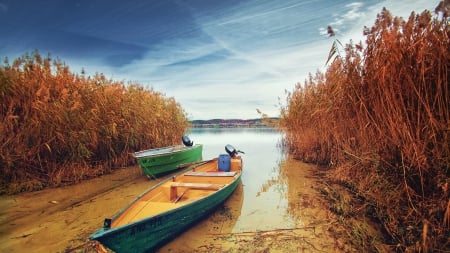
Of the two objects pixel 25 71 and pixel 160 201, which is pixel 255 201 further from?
pixel 25 71

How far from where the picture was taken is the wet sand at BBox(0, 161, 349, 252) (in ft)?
11.7

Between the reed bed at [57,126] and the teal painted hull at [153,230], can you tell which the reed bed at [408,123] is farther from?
the reed bed at [57,126]

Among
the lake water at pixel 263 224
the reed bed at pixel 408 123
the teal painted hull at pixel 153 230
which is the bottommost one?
the lake water at pixel 263 224

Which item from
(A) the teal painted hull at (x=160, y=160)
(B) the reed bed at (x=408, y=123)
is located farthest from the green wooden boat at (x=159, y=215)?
(B) the reed bed at (x=408, y=123)

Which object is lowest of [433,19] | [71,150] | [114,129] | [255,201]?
[255,201]

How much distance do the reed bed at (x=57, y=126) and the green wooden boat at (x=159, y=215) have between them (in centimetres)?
335

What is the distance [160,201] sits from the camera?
4750mm

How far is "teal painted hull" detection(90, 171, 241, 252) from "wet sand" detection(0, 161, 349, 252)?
0.20 metres

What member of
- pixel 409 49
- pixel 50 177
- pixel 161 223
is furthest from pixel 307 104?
pixel 50 177

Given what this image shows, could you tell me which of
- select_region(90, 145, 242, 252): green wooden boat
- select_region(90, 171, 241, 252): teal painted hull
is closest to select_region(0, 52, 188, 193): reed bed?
select_region(90, 145, 242, 252): green wooden boat

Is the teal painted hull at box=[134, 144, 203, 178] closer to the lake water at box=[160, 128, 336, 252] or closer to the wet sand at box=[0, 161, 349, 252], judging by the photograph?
the wet sand at box=[0, 161, 349, 252]

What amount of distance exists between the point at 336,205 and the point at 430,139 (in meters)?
2.34

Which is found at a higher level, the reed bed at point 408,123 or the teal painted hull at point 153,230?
the reed bed at point 408,123

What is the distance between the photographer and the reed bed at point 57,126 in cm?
605
